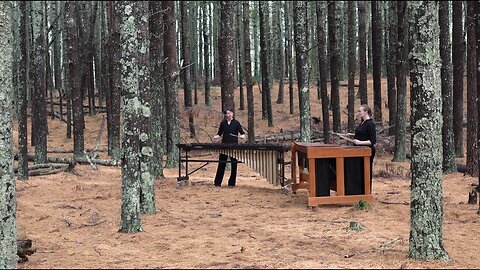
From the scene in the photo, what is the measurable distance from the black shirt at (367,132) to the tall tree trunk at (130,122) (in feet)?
14.1

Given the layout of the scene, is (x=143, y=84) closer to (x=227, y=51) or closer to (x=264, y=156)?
(x=264, y=156)

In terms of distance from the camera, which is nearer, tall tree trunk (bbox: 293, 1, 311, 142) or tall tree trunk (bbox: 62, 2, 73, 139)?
tall tree trunk (bbox: 293, 1, 311, 142)

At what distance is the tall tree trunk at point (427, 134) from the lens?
5.64 meters

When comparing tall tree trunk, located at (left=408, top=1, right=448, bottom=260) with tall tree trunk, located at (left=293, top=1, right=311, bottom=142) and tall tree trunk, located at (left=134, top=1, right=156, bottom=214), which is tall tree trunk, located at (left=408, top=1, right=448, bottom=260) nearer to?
tall tree trunk, located at (left=134, top=1, right=156, bottom=214)

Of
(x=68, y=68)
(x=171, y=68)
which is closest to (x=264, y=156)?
(x=171, y=68)

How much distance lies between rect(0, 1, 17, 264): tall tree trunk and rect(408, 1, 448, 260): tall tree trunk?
4282 millimetres

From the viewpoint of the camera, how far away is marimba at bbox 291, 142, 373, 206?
30.9ft

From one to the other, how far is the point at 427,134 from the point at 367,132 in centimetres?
393

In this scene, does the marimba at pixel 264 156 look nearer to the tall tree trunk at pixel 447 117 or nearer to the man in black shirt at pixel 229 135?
Answer: the man in black shirt at pixel 229 135

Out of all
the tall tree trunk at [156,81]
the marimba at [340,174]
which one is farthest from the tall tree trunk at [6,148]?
the tall tree trunk at [156,81]

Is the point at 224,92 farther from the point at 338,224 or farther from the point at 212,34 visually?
the point at 212,34

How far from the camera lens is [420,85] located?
18.7 feet

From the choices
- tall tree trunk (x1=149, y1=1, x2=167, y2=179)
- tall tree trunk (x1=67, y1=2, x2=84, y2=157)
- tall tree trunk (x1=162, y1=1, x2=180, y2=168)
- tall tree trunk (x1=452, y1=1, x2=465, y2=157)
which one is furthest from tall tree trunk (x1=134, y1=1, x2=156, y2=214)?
tall tree trunk (x1=452, y1=1, x2=465, y2=157)

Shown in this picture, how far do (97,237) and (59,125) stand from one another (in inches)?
967
